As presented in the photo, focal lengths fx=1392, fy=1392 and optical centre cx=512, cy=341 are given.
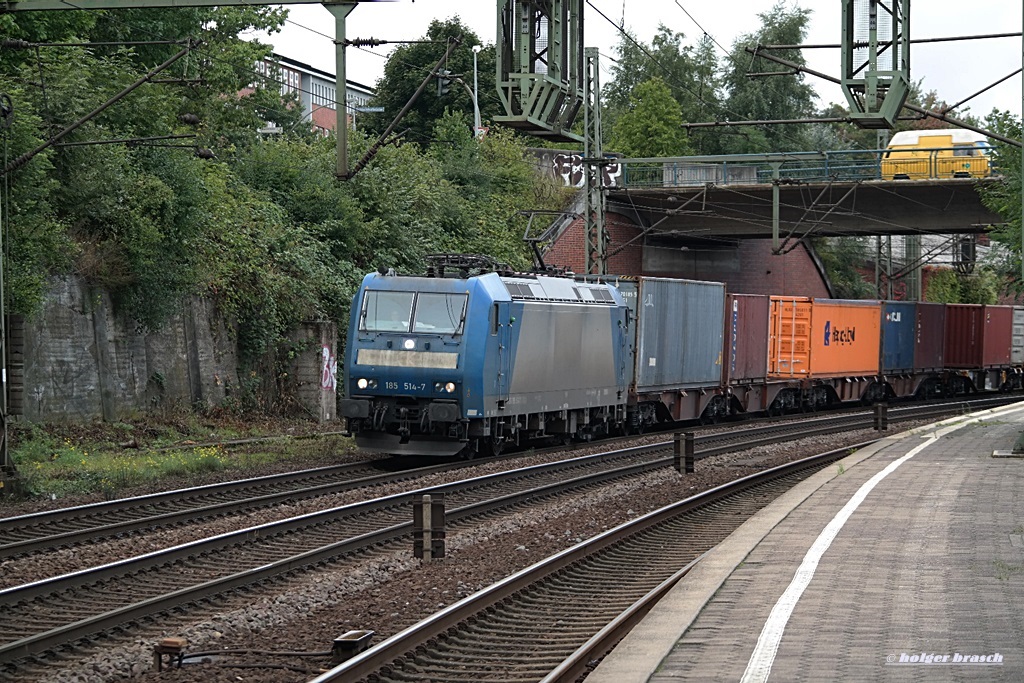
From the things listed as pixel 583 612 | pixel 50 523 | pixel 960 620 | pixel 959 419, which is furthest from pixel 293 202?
pixel 960 620

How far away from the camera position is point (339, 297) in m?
32.3

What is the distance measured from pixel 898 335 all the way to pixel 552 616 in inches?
1297

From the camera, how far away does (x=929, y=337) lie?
44000 millimetres

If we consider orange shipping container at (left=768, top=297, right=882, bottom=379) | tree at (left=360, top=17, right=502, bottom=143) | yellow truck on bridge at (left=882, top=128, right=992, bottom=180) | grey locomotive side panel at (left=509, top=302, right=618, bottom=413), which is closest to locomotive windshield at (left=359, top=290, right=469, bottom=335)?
grey locomotive side panel at (left=509, top=302, right=618, bottom=413)

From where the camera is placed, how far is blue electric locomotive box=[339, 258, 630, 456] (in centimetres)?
2081

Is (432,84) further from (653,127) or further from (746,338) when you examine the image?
(746,338)

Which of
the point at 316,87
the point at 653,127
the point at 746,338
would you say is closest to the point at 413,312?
the point at 746,338

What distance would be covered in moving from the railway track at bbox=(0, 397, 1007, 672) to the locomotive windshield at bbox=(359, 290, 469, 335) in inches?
114

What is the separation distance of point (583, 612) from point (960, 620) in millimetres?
2998

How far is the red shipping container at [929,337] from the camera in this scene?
4303cm

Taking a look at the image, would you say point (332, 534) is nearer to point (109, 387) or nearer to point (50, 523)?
point (50, 523)

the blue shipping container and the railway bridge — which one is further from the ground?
the railway bridge

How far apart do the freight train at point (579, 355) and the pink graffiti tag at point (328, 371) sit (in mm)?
6287

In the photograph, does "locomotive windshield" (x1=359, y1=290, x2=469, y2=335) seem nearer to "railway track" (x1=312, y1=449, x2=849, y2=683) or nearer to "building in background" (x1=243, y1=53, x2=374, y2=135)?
"railway track" (x1=312, y1=449, x2=849, y2=683)
